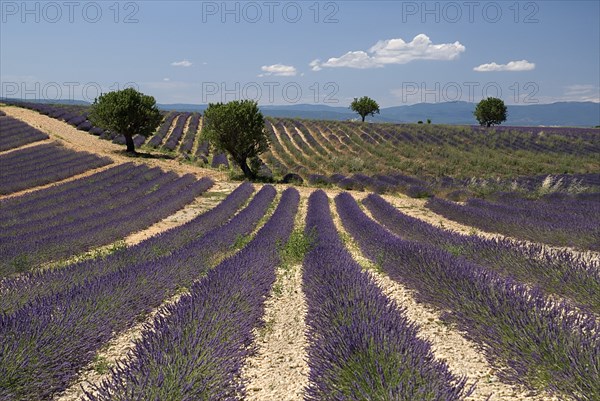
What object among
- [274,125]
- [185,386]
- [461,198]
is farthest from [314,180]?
[274,125]

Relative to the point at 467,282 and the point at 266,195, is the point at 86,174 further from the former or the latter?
the point at 467,282

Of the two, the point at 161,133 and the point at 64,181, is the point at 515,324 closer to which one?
the point at 64,181

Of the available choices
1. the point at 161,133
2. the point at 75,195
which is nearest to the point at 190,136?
the point at 161,133

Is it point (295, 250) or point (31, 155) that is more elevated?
point (31, 155)

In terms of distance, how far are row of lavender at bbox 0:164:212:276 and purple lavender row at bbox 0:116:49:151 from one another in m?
11.8

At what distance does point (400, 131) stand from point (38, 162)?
34.5 metres

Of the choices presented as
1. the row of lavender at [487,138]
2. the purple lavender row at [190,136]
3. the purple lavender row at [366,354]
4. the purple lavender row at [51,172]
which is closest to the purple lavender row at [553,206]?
the purple lavender row at [366,354]

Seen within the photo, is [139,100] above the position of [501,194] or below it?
above

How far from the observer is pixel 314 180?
79.6 ft

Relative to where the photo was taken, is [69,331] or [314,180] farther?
[314,180]

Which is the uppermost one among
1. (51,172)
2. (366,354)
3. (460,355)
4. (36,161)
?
(36,161)

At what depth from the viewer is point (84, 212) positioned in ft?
44.8

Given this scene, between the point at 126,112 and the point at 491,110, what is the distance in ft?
156

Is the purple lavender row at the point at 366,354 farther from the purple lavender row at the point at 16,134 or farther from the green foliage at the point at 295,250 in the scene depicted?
the purple lavender row at the point at 16,134
